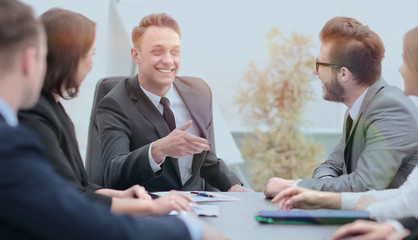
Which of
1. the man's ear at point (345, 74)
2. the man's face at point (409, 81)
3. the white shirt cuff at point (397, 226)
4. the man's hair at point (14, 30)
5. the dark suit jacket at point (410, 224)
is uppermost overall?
the man's hair at point (14, 30)

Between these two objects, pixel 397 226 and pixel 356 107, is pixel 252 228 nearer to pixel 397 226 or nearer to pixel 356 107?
pixel 397 226

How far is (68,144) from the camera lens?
1509mm

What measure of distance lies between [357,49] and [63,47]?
1.45 metres

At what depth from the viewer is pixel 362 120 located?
222cm

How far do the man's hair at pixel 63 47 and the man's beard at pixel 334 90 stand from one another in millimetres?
1336

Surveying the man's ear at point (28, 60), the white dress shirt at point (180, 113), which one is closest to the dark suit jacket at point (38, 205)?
the man's ear at point (28, 60)

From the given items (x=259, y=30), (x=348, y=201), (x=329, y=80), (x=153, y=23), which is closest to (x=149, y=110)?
(x=153, y=23)

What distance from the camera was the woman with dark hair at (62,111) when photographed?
141cm

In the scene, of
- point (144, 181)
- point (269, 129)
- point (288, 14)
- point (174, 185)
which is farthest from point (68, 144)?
point (288, 14)

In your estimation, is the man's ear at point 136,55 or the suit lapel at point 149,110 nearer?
the suit lapel at point 149,110

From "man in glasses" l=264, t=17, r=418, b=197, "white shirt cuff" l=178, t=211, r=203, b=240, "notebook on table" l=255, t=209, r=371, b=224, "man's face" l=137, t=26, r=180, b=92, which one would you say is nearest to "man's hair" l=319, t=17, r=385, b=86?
"man in glasses" l=264, t=17, r=418, b=197

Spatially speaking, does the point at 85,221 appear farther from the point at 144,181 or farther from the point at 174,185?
the point at 174,185

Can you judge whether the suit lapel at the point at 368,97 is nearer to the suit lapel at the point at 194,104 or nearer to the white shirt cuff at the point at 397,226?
the suit lapel at the point at 194,104

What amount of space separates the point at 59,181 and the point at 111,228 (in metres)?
0.13
